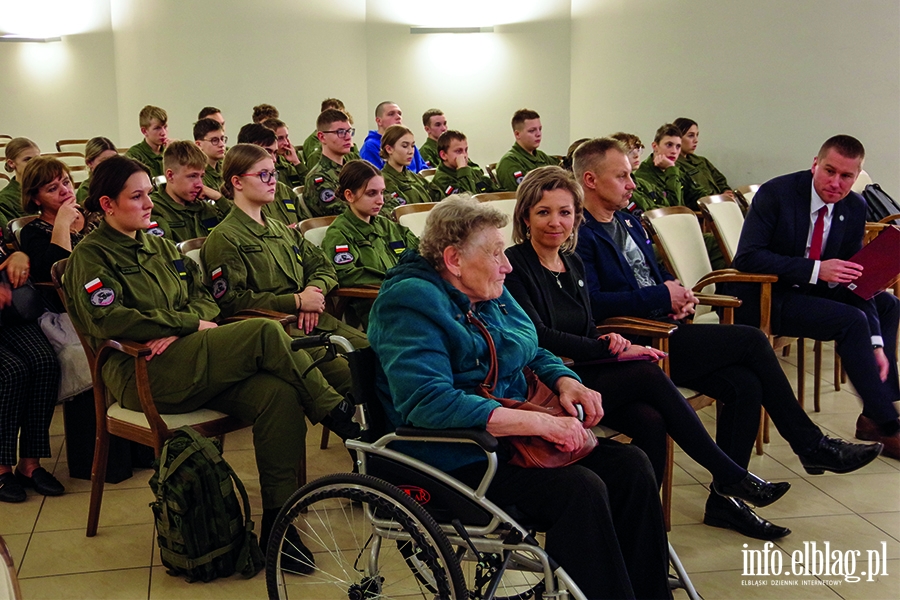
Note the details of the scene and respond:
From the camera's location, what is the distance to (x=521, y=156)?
20.3 ft

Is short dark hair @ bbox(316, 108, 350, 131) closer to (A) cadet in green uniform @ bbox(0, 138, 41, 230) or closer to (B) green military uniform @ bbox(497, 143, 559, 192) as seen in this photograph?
(B) green military uniform @ bbox(497, 143, 559, 192)

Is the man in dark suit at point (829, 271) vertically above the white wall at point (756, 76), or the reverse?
the white wall at point (756, 76)

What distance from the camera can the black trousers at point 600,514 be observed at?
1792 mm

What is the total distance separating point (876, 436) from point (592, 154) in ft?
5.12

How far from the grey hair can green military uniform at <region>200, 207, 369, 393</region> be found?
0.93 metres

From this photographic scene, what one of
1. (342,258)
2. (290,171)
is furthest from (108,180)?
(290,171)

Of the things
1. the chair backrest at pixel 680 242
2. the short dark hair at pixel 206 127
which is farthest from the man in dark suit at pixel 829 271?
the short dark hair at pixel 206 127

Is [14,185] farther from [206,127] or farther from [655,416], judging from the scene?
[655,416]

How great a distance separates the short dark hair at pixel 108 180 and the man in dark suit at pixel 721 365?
1400 mm

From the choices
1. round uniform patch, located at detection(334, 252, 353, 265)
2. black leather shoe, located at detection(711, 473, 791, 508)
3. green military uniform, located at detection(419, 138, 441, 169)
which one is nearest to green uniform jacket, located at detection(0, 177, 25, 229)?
round uniform patch, located at detection(334, 252, 353, 265)

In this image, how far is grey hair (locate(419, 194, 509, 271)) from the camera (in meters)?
2.01

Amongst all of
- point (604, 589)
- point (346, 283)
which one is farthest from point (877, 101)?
point (604, 589)

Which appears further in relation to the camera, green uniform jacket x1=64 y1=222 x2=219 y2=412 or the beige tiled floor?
green uniform jacket x1=64 y1=222 x2=219 y2=412

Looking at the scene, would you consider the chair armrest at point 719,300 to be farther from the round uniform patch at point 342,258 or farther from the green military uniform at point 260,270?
the round uniform patch at point 342,258
